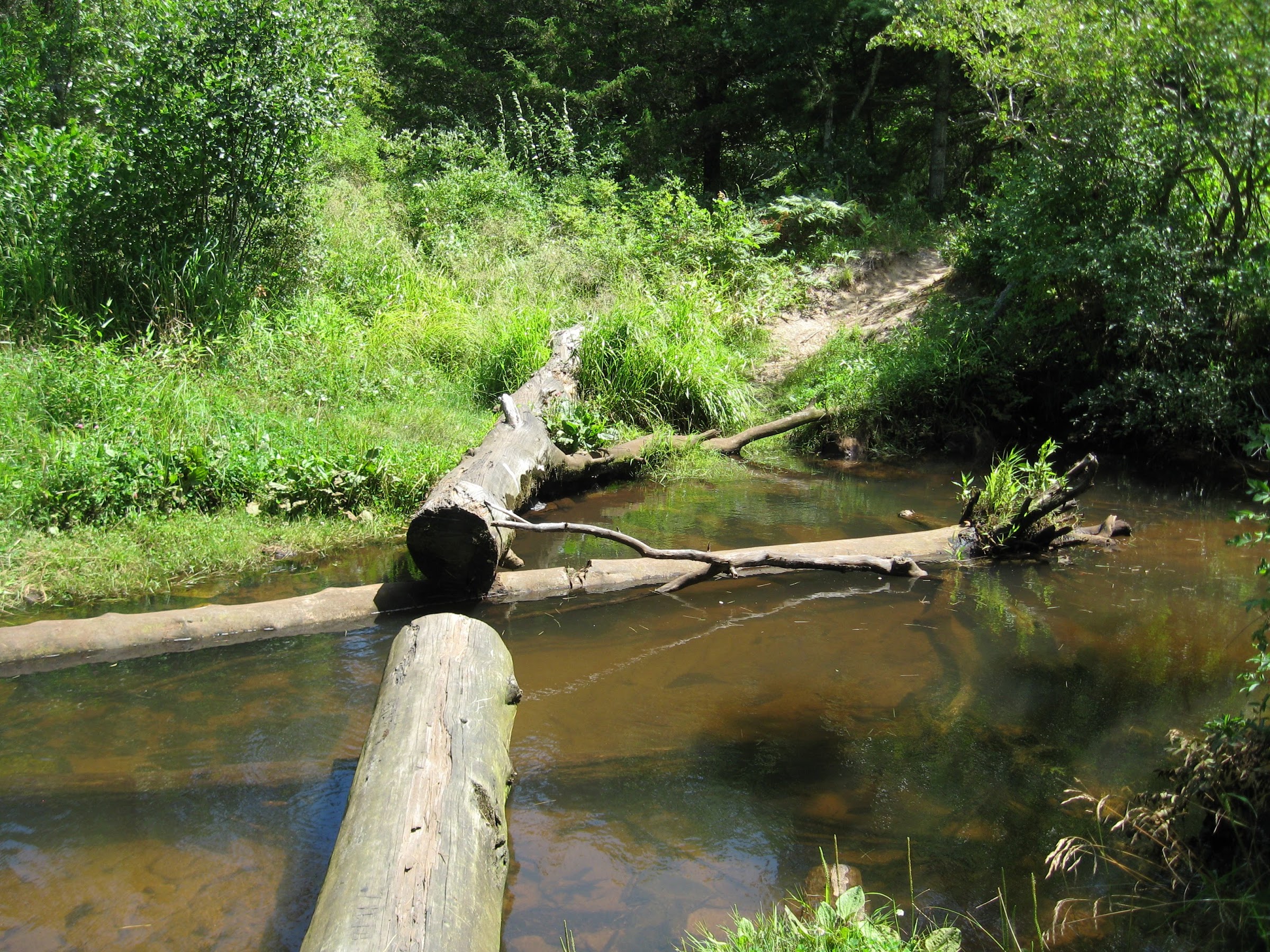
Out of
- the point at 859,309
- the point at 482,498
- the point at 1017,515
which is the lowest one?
the point at 1017,515

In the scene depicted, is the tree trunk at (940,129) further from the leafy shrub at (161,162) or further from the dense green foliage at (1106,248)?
the leafy shrub at (161,162)

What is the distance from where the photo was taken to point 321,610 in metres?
5.20

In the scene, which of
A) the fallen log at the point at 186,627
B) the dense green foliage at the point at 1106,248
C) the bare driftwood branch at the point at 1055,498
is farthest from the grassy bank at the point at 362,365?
the bare driftwood branch at the point at 1055,498

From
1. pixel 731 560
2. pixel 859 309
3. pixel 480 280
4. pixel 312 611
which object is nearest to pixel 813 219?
pixel 859 309

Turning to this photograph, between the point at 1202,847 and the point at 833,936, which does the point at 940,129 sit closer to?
the point at 1202,847

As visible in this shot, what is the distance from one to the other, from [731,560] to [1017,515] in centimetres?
251

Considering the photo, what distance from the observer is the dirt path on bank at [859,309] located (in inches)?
519

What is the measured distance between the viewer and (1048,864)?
3486 mm

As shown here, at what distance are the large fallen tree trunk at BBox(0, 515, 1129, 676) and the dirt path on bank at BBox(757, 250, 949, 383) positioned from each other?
662cm

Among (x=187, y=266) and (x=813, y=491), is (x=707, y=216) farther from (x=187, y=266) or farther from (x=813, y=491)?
(x=187, y=266)

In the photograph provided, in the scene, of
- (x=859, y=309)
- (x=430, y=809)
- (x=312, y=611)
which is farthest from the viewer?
(x=859, y=309)

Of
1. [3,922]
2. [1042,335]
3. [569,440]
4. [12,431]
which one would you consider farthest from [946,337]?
[3,922]

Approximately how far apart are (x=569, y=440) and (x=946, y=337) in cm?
564

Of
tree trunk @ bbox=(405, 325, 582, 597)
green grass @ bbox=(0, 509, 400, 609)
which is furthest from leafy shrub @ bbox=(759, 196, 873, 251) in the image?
green grass @ bbox=(0, 509, 400, 609)
